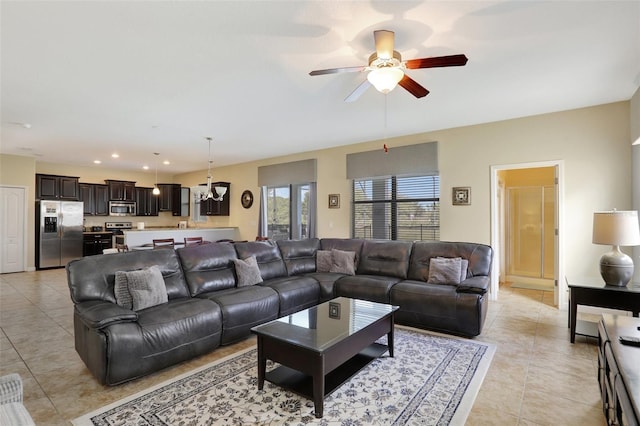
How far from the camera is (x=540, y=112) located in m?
4.59

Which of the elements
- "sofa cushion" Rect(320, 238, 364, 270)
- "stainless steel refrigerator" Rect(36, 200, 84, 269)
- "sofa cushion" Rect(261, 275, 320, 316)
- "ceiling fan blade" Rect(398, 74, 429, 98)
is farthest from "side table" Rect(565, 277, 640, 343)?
"stainless steel refrigerator" Rect(36, 200, 84, 269)

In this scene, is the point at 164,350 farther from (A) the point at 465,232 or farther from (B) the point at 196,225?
(B) the point at 196,225

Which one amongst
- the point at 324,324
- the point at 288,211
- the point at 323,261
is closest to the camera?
the point at 324,324

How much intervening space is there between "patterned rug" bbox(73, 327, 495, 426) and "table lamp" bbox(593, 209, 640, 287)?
5.19 ft

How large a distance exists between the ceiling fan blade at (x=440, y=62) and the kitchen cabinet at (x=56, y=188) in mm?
9637

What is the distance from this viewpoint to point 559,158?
180 inches

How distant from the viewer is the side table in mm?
3125

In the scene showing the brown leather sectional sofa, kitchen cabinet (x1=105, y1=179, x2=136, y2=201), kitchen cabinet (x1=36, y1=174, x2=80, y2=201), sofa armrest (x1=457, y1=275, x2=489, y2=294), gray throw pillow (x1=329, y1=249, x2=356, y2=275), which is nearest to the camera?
the brown leather sectional sofa

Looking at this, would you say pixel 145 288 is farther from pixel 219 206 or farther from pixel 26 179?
pixel 26 179

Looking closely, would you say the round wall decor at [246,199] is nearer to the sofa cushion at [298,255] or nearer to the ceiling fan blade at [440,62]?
the sofa cushion at [298,255]

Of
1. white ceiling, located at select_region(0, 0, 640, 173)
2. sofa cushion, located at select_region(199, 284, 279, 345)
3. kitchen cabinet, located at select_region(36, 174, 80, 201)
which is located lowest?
sofa cushion, located at select_region(199, 284, 279, 345)

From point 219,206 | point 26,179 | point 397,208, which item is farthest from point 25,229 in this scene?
point 397,208

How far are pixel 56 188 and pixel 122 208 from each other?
68.1 inches

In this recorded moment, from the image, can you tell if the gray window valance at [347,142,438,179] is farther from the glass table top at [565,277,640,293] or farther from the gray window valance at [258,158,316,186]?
the glass table top at [565,277,640,293]
